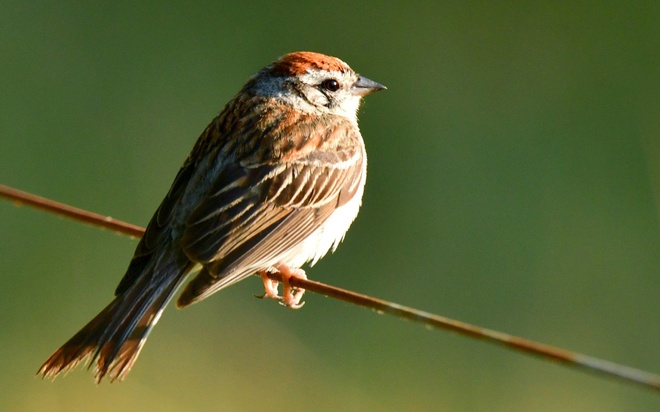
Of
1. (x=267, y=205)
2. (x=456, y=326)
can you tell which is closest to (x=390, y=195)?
(x=267, y=205)

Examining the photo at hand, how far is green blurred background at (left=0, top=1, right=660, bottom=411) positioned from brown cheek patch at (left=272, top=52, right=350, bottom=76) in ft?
3.72

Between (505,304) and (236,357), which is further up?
(505,304)

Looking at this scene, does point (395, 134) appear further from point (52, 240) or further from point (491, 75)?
point (52, 240)

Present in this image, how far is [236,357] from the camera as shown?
5.07m

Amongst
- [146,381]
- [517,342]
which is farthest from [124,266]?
[517,342]

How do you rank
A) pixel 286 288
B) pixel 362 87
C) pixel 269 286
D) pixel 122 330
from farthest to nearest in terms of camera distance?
pixel 362 87, pixel 269 286, pixel 286 288, pixel 122 330

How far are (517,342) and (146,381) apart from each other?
121 inches

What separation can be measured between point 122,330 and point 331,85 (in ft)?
5.63

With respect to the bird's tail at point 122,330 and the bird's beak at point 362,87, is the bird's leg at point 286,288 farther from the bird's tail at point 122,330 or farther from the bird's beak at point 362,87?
the bird's beak at point 362,87

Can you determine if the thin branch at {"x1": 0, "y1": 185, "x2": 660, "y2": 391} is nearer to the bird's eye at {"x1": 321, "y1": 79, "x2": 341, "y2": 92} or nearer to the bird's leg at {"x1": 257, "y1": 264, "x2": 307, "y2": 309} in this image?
the bird's leg at {"x1": 257, "y1": 264, "x2": 307, "y2": 309}

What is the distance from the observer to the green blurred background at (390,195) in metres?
4.99

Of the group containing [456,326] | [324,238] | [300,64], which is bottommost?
[324,238]

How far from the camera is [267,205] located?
3.90 m

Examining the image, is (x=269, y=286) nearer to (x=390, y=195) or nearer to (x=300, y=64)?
(x=300, y=64)
